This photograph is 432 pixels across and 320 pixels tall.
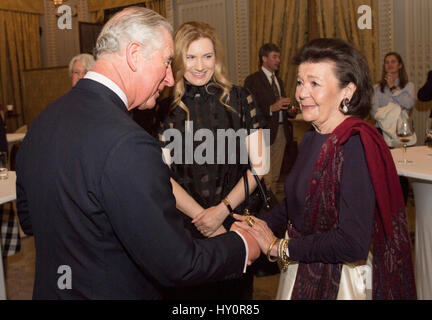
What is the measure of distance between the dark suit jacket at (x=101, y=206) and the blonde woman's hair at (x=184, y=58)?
103 cm

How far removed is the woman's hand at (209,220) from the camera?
7.13ft

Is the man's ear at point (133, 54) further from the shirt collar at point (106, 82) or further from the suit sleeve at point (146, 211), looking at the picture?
the suit sleeve at point (146, 211)

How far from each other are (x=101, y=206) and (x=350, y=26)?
22.5 feet

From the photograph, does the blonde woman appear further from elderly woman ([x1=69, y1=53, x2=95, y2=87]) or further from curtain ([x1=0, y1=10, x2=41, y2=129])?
curtain ([x1=0, y1=10, x2=41, y2=129])

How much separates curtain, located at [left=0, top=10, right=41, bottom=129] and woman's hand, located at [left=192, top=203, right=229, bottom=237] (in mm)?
9945

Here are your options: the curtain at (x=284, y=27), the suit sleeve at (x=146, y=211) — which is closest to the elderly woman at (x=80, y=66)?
the suit sleeve at (x=146, y=211)

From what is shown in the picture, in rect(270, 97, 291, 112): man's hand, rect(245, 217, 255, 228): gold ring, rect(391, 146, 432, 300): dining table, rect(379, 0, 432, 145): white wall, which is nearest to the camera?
rect(245, 217, 255, 228): gold ring

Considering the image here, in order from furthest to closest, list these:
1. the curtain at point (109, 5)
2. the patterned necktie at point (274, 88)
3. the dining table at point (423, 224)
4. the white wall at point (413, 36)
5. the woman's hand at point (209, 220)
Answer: the curtain at point (109, 5)
the white wall at point (413, 36)
the patterned necktie at point (274, 88)
the dining table at point (423, 224)
the woman's hand at point (209, 220)

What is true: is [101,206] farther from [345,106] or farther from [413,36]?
[413,36]

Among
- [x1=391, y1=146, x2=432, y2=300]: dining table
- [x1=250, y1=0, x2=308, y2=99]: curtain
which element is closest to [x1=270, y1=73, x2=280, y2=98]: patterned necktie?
[x1=250, y1=0, x2=308, y2=99]: curtain

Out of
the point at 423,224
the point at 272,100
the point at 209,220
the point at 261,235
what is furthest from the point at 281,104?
the point at 261,235

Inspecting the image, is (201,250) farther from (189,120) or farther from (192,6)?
(192,6)

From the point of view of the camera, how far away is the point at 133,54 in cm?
128

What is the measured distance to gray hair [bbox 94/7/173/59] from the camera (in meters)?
1.27
